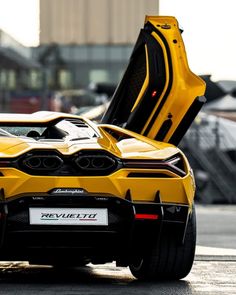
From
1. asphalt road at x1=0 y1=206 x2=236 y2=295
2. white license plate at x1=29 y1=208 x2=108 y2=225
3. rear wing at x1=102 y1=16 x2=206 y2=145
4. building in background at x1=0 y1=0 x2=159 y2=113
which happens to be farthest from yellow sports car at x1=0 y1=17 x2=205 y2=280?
building in background at x1=0 y1=0 x2=159 y2=113

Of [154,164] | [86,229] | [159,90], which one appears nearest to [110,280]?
[86,229]

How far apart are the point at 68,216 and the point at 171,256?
916 millimetres

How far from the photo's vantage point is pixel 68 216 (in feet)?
24.9

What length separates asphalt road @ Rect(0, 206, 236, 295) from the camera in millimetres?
7621

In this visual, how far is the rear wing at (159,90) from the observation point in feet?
30.1

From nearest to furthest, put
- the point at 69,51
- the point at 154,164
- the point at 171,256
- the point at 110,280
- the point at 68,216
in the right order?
the point at 68,216
the point at 154,164
the point at 171,256
the point at 110,280
the point at 69,51

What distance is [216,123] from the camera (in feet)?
115

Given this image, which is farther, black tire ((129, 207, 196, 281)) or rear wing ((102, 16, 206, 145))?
rear wing ((102, 16, 206, 145))

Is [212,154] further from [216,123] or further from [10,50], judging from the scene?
[10,50]

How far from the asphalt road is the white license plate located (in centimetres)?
47

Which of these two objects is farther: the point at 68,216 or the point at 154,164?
the point at 154,164

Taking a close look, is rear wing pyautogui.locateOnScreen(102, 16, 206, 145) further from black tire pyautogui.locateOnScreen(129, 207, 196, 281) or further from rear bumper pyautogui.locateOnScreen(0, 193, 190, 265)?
rear bumper pyautogui.locateOnScreen(0, 193, 190, 265)

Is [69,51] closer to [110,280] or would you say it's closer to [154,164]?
[110,280]

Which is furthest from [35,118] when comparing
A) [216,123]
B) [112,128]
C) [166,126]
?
[216,123]
